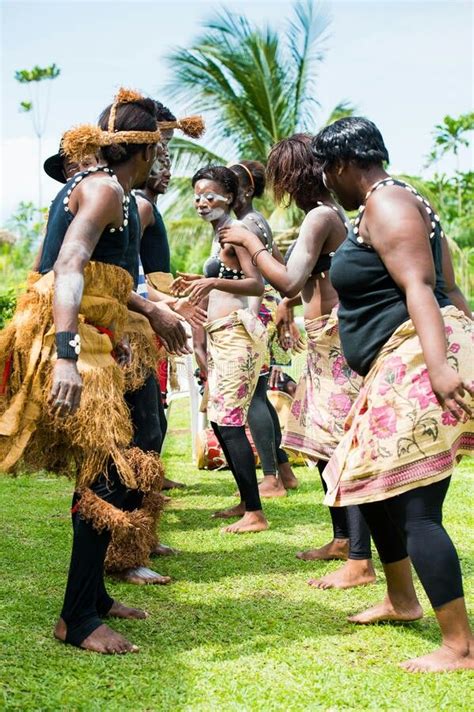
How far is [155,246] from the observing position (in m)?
5.51

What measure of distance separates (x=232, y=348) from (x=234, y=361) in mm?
83

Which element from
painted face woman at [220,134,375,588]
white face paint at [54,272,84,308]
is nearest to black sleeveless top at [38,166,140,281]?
white face paint at [54,272,84,308]

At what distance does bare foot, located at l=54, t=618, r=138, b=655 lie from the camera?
3386mm

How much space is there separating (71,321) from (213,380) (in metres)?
2.83

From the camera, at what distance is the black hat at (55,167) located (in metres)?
5.27

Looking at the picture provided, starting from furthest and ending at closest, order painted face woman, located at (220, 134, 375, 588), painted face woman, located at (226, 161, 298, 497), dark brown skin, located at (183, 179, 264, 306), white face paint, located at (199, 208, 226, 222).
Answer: painted face woman, located at (226, 161, 298, 497), white face paint, located at (199, 208, 226, 222), dark brown skin, located at (183, 179, 264, 306), painted face woman, located at (220, 134, 375, 588)

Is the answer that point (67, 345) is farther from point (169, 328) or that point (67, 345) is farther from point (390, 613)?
point (390, 613)

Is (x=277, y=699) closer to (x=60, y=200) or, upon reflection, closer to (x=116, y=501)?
(x=116, y=501)

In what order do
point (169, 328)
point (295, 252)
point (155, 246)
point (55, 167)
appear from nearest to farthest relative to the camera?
point (169, 328) < point (295, 252) < point (55, 167) < point (155, 246)

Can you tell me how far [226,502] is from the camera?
677 centimetres

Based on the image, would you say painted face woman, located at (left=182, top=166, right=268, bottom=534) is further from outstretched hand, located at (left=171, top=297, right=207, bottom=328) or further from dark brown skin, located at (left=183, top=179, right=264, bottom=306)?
outstretched hand, located at (left=171, top=297, right=207, bottom=328)

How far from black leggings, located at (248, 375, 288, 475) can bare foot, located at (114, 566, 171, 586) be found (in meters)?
2.42

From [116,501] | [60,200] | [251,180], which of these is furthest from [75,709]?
[251,180]

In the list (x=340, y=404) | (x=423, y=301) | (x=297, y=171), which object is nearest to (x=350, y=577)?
(x=340, y=404)
